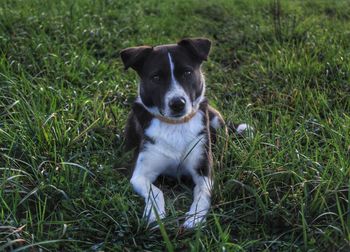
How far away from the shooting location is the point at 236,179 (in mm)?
4297

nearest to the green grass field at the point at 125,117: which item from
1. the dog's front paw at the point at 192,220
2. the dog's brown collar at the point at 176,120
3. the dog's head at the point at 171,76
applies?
the dog's front paw at the point at 192,220

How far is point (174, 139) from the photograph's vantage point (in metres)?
4.57

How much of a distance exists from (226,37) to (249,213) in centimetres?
399

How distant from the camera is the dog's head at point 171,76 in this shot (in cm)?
439

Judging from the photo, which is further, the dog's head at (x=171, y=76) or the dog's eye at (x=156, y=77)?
the dog's eye at (x=156, y=77)

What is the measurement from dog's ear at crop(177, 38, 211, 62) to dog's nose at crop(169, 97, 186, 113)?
1.56ft

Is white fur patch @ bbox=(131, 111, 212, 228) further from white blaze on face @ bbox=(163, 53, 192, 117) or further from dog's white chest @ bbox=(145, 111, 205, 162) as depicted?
white blaze on face @ bbox=(163, 53, 192, 117)

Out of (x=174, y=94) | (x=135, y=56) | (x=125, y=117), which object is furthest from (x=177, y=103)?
(x=125, y=117)

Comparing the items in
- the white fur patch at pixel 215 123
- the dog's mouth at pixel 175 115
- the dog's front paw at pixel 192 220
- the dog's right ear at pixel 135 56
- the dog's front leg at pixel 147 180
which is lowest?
the white fur patch at pixel 215 123

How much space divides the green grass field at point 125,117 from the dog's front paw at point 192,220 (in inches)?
2.4

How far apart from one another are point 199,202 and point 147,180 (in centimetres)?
48

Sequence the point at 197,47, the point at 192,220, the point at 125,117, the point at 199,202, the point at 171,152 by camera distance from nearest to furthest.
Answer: the point at 192,220 < the point at 199,202 < the point at 171,152 < the point at 197,47 < the point at 125,117

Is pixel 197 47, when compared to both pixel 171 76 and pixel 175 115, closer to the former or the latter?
pixel 171 76

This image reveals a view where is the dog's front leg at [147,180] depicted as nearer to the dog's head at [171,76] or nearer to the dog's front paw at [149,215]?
the dog's front paw at [149,215]
